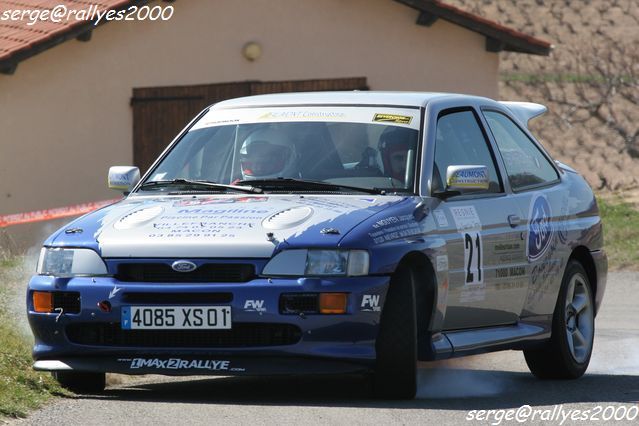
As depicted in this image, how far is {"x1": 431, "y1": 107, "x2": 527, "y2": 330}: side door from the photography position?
28.6 ft

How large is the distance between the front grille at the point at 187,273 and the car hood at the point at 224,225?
6 centimetres

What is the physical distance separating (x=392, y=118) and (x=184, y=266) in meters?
1.86

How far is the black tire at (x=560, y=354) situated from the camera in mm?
9750

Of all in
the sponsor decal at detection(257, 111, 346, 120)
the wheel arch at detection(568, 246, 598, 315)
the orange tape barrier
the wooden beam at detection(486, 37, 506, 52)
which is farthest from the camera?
the wooden beam at detection(486, 37, 506, 52)

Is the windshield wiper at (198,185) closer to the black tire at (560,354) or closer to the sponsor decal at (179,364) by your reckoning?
the sponsor decal at (179,364)

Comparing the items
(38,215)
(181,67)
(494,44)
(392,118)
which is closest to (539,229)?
(392,118)

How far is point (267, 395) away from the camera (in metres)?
8.56

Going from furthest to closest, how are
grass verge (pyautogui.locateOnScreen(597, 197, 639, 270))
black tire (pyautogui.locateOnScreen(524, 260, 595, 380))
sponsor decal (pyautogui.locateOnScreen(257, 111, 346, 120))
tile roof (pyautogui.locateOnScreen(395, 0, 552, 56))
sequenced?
tile roof (pyautogui.locateOnScreen(395, 0, 552, 56)) → grass verge (pyautogui.locateOnScreen(597, 197, 639, 270)) → black tire (pyautogui.locateOnScreen(524, 260, 595, 380)) → sponsor decal (pyautogui.locateOnScreen(257, 111, 346, 120))

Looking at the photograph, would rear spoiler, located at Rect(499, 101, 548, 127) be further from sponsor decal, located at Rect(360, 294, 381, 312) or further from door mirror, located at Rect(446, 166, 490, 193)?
sponsor decal, located at Rect(360, 294, 381, 312)

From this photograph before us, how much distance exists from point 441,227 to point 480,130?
4.30 feet

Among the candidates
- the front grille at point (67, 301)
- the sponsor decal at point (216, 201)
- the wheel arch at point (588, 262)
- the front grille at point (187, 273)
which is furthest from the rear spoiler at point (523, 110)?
the front grille at point (67, 301)

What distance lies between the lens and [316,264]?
306 inches

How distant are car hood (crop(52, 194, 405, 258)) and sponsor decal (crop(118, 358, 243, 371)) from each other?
52cm

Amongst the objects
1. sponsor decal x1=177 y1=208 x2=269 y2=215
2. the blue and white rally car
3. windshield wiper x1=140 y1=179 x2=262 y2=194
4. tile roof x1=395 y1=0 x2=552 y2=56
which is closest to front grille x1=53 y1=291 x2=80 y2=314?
the blue and white rally car
